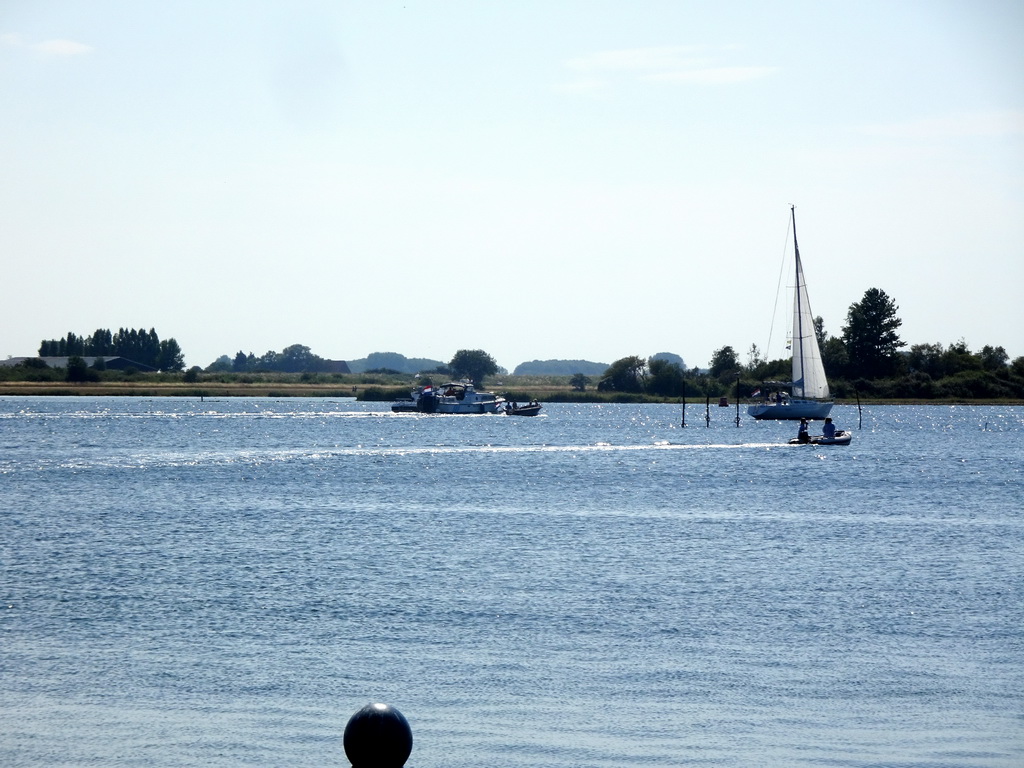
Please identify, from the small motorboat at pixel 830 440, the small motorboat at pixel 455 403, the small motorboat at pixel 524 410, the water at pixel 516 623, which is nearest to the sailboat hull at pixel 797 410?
the small motorboat at pixel 830 440

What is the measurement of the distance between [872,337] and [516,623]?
17274 cm

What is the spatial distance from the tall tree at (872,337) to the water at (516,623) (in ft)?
426

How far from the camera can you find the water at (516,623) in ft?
57.5

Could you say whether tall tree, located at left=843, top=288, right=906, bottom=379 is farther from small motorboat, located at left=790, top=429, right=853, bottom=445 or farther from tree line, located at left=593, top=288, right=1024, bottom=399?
small motorboat, located at left=790, top=429, right=853, bottom=445

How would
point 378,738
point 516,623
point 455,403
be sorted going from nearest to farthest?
point 378,738 < point 516,623 < point 455,403

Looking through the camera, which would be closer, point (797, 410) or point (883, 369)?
point (797, 410)

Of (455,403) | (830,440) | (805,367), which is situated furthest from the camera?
(455,403)

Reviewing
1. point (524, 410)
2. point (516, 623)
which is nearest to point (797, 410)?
point (524, 410)

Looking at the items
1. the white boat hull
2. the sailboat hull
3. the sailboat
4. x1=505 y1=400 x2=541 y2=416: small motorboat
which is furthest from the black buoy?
the white boat hull

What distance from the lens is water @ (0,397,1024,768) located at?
17.5m

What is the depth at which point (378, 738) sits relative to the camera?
1184 cm

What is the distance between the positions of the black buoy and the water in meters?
4.44

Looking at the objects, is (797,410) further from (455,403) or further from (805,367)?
(455,403)

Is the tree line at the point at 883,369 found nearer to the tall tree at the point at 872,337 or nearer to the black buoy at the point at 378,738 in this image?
the tall tree at the point at 872,337
